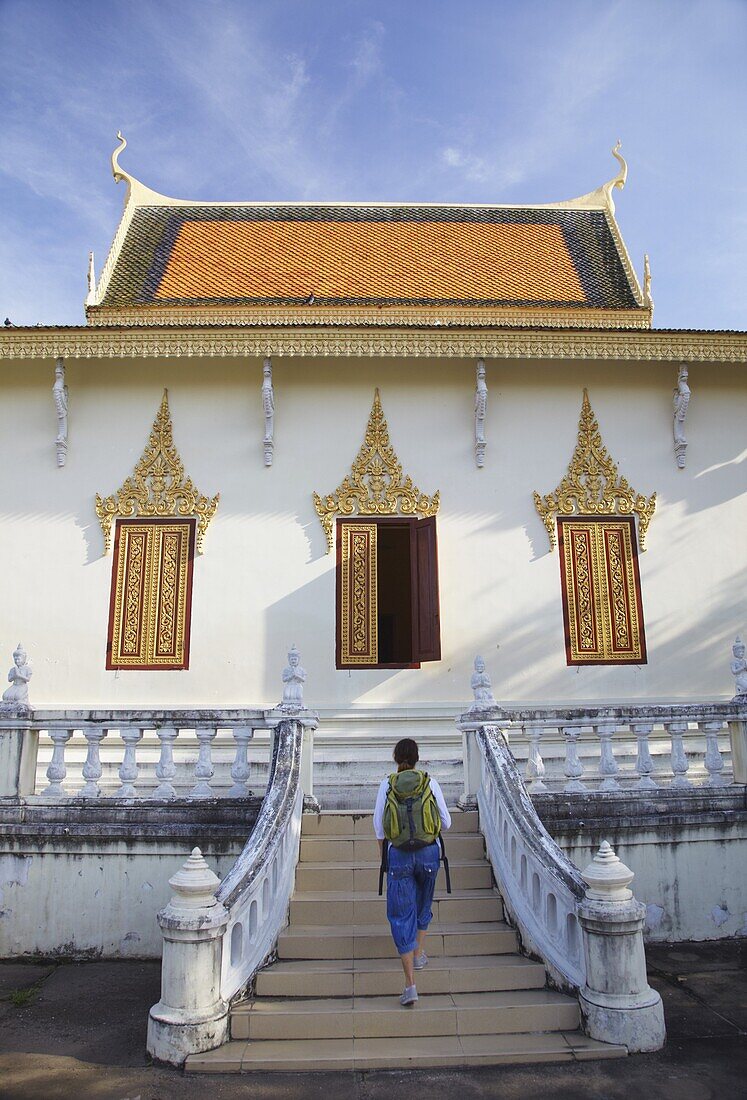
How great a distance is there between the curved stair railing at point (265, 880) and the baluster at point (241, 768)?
23 centimetres

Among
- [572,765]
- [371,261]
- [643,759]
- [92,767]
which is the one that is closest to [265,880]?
[92,767]

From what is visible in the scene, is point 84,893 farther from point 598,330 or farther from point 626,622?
point 598,330

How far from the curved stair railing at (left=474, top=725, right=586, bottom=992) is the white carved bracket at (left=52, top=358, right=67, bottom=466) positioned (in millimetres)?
5021

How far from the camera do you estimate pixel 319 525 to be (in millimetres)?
7840

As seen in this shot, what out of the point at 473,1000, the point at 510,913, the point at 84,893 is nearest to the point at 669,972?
the point at 510,913

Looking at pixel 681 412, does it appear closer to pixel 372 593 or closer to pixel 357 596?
pixel 372 593

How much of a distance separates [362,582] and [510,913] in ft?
12.2

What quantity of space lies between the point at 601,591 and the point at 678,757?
2.44m

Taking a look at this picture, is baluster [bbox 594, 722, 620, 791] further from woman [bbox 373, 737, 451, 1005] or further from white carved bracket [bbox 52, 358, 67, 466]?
white carved bracket [bbox 52, 358, 67, 466]

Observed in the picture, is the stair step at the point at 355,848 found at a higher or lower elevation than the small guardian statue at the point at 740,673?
lower

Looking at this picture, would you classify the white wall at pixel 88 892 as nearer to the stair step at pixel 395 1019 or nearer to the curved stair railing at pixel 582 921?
the stair step at pixel 395 1019

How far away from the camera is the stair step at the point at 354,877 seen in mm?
4816

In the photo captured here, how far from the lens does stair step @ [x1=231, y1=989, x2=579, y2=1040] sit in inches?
146

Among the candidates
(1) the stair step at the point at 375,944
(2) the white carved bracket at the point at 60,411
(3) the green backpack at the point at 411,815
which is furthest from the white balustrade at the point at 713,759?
(2) the white carved bracket at the point at 60,411
